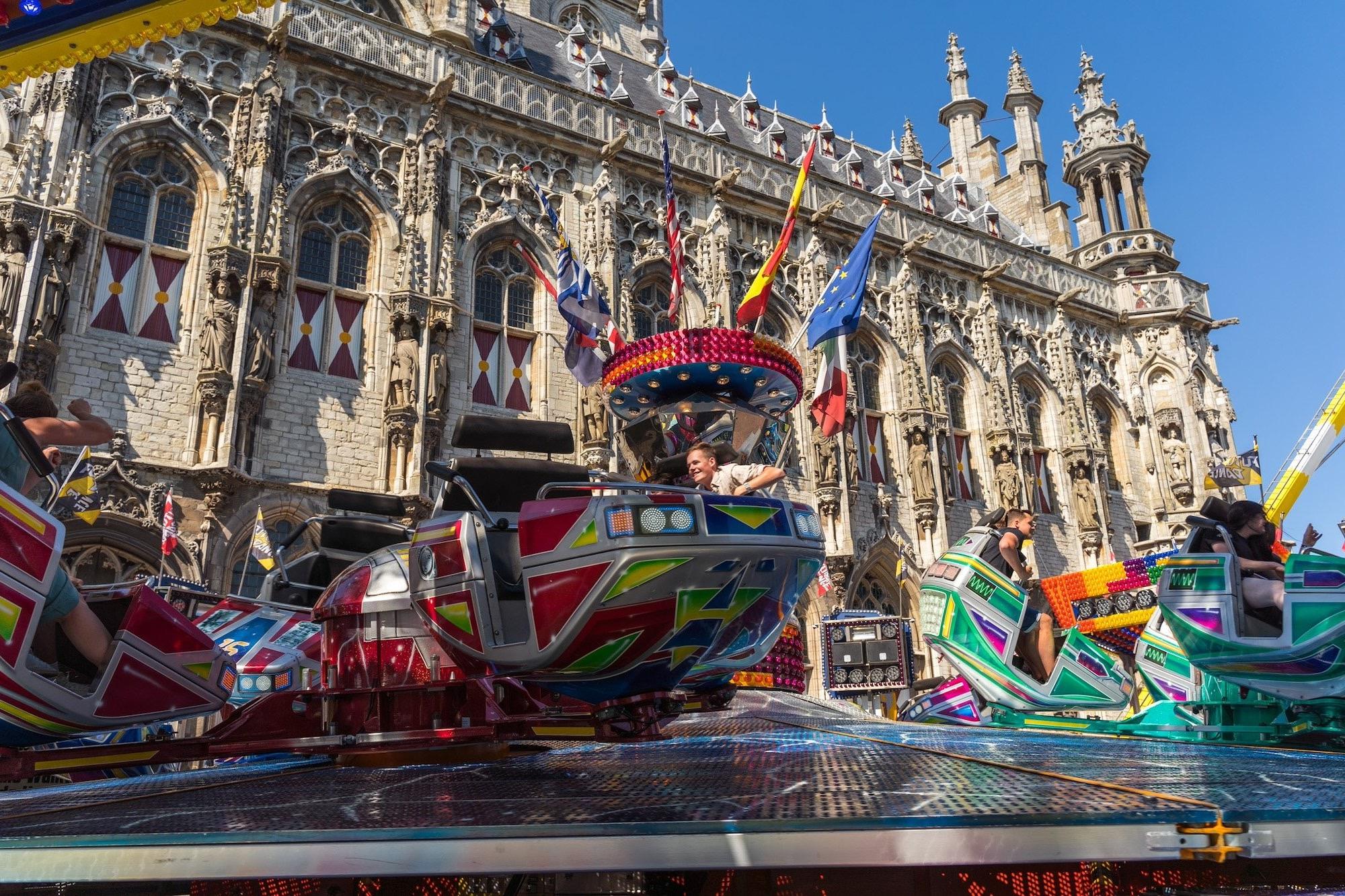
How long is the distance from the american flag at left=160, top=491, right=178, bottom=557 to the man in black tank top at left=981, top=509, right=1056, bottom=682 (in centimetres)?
1035

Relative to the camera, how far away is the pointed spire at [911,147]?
109 ft

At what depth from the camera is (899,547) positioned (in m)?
19.8

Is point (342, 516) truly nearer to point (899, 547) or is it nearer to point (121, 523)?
point (121, 523)

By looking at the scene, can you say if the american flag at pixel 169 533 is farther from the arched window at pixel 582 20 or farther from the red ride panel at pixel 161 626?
the arched window at pixel 582 20

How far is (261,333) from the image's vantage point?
44.4 ft

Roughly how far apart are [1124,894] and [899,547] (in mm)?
18287

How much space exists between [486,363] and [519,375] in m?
0.70

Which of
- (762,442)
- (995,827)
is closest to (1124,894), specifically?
(995,827)

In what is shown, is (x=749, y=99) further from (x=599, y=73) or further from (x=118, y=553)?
(x=118, y=553)

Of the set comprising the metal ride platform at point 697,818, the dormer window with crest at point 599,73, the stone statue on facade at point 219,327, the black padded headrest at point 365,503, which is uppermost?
the dormer window with crest at point 599,73

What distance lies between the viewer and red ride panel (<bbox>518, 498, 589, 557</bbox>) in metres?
3.85

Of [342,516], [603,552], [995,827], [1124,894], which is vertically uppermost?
[342,516]

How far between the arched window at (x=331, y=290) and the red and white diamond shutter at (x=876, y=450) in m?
12.0

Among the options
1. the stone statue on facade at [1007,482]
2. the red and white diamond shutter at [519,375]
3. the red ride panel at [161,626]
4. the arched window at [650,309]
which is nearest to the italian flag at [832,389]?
the red and white diamond shutter at [519,375]
